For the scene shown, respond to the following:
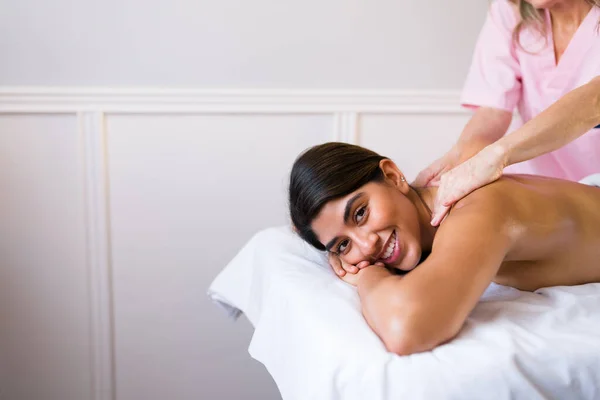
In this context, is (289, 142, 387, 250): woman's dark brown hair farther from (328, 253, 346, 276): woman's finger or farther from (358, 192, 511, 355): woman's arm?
(358, 192, 511, 355): woman's arm

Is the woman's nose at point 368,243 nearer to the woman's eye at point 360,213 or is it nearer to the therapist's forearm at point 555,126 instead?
the woman's eye at point 360,213

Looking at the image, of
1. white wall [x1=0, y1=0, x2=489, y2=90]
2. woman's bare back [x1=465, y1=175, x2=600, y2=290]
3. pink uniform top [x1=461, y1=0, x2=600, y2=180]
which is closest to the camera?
woman's bare back [x1=465, y1=175, x2=600, y2=290]

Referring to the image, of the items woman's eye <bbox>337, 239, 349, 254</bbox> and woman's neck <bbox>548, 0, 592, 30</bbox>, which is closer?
woman's eye <bbox>337, 239, 349, 254</bbox>

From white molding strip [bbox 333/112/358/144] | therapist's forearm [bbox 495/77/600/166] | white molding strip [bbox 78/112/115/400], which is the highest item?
therapist's forearm [bbox 495/77/600/166]

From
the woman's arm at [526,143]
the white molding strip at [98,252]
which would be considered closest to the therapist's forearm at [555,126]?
the woman's arm at [526,143]

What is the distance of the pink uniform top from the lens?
1.64m

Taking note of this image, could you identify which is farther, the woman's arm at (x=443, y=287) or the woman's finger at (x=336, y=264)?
the woman's finger at (x=336, y=264)

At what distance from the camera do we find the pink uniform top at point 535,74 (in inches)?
64.4

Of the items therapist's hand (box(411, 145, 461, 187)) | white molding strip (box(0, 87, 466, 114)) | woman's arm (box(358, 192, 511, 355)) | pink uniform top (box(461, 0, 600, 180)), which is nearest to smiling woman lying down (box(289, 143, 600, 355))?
woman's arm (box(358, 192, 511, 355))

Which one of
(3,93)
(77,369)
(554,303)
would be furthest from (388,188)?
(77,369)

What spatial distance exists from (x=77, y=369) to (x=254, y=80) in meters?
1.10

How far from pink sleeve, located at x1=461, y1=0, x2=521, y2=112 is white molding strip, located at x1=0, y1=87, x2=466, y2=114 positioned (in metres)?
0.50

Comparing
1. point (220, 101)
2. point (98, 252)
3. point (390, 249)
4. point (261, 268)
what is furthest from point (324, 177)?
point (98, 252)

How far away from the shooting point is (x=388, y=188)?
1387 millimetres
